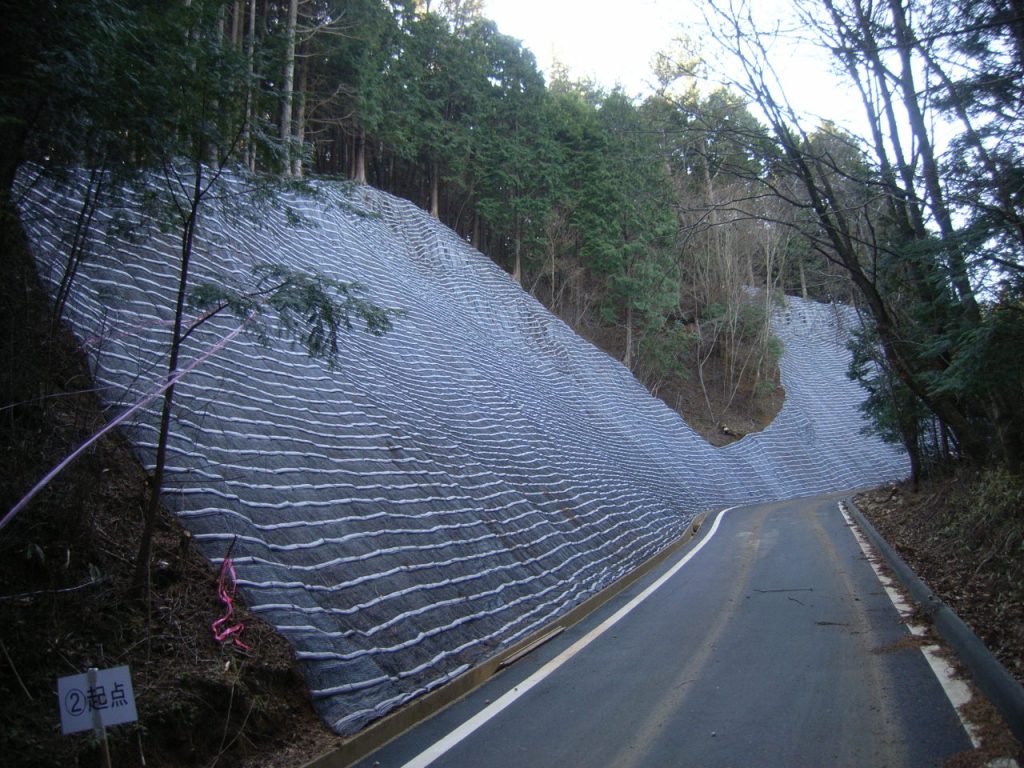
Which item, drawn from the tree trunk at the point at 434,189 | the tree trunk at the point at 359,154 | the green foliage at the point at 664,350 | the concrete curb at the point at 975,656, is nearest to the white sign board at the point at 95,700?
the concrete curb at the point at 975,656

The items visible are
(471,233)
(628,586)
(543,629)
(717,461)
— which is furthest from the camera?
(471,233)

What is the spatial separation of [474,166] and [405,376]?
18.3 meters

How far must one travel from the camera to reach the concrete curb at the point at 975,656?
4.17 metres

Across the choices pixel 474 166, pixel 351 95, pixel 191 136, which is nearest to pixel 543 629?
pixel 191 136

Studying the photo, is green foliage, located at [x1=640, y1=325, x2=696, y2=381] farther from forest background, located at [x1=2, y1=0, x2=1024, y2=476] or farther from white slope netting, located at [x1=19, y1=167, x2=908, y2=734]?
white slope netting, located at [x1=19, y1=167, x2=908, y2=734]

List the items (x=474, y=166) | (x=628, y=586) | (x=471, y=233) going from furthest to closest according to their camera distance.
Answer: (x=471, y=233), (x=474, y=166), (x=628, y=586)

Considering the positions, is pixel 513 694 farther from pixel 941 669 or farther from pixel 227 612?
pixel 941 669

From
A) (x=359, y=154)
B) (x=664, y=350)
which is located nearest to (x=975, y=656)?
(x=359, y=154)

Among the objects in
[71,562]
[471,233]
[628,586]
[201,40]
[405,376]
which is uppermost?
[471,233]

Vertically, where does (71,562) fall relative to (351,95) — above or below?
below

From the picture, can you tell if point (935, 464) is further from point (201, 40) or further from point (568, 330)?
point (201, 40)

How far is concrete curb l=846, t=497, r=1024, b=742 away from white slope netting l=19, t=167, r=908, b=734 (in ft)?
12.5

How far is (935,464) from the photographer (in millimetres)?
16406

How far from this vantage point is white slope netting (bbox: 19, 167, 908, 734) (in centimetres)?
587
